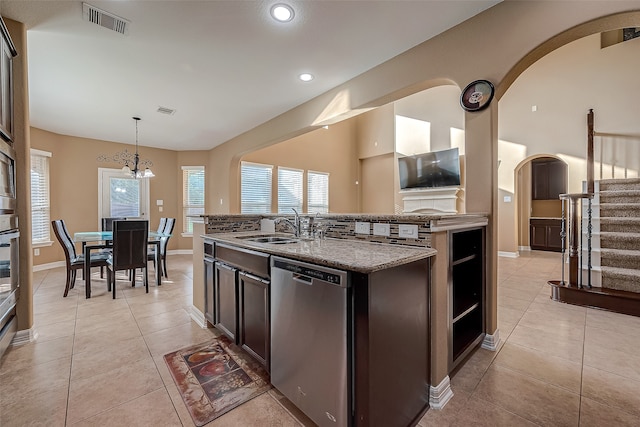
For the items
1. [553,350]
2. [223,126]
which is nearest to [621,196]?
[553,350]

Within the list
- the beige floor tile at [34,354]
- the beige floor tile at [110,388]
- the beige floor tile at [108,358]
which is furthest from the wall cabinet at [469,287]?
the beige floor tile at [34,354]

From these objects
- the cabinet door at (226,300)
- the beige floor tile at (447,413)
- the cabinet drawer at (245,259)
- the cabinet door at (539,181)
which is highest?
the cabinet door at (539,181)

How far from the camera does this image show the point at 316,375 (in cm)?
139

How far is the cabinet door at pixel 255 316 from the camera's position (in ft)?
5.90

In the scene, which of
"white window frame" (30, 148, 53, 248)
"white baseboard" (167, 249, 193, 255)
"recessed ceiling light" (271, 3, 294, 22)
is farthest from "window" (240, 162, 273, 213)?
"recessed ceiling light" (271, 3, 294, 22)

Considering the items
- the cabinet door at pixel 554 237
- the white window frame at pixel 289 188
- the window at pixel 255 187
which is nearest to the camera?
the window at pixel 255 187

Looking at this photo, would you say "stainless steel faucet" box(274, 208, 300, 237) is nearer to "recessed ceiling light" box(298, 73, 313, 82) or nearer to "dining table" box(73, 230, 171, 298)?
"recessed ceiling light" box(298, 73, 313, 82)

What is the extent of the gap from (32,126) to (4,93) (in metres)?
4.07

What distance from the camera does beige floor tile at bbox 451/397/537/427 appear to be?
4.74ft

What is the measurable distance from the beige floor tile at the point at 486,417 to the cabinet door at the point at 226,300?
1592mm

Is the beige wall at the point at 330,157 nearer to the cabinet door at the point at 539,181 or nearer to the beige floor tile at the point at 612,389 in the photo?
the cabinet door at the point at 539,181

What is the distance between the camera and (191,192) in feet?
23.4

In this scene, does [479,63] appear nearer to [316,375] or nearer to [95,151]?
[316,375]

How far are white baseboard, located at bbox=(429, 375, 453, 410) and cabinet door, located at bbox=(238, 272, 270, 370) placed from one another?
102cm
